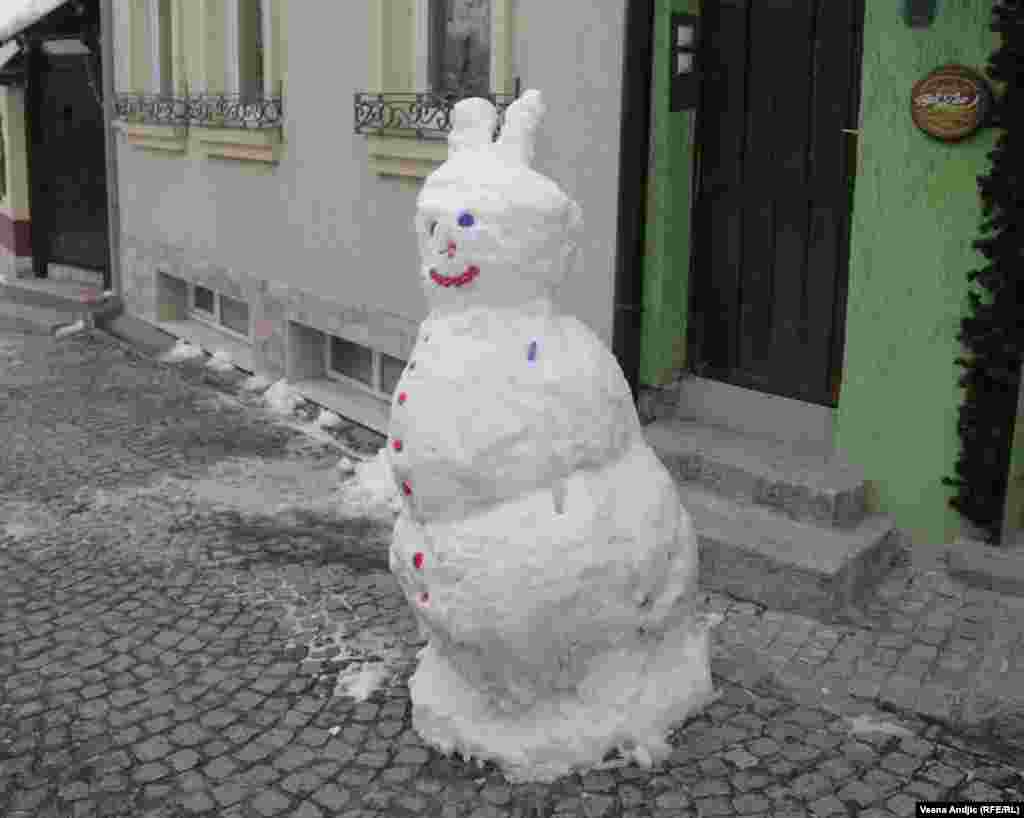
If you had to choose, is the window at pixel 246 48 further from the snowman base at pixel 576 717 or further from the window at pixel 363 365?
the snowman base at pixel 576 717

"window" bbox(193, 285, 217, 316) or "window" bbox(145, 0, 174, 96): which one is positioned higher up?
"window" bbox(145, 0, 174, 96)

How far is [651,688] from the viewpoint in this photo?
12.9ft

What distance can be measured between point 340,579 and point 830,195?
9.59ft

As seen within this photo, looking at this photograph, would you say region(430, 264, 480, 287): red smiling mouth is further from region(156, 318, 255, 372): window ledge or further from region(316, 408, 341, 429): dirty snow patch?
region(156, 318, 255, 372): window ledge

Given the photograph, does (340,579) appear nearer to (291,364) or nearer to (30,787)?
(30,787)

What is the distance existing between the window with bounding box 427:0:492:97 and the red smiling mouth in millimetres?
3301

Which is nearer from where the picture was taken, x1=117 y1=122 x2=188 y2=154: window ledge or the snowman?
the snowman

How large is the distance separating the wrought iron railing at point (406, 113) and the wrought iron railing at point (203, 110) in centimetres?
143

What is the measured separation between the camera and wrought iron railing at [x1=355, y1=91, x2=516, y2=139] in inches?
273

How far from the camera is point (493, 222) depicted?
369 centimetres

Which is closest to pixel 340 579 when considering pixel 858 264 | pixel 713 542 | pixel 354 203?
pixel 713 542

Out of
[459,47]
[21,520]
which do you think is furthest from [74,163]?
[21,520]

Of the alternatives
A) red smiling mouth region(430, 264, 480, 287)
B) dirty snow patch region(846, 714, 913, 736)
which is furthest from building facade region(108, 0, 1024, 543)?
red smiling mouth region(430, 264, 480, 287)

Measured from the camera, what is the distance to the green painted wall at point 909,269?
477cm
